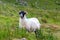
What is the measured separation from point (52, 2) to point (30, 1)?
10007 millimetres

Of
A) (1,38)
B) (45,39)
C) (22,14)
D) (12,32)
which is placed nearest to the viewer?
(1,38)

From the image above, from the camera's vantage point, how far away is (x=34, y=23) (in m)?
19.4

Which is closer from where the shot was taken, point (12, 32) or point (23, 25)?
point (12, 32)

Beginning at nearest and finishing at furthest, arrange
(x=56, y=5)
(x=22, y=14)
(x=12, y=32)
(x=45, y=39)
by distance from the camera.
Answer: (x=12, y=32) → (x=45, y=39) → (x=22, y=14) → (x=56, y=5)

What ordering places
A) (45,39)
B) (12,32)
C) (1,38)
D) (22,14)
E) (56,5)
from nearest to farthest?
1. (1,38)
2. (12,32)
3. (45,39)
4. (22,14)
5. (56,5)

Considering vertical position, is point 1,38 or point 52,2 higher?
point 1,38

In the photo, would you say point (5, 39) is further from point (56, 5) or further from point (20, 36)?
point (56, 5)

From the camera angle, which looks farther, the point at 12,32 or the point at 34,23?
the point at 34,23

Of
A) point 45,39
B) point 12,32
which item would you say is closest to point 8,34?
point 12,32

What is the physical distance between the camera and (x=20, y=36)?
1554 cm

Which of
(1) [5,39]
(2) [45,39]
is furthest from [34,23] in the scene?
(1) [5,39]

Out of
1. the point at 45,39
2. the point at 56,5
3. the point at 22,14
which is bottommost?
the point at 56,5

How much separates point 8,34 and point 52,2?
101 m

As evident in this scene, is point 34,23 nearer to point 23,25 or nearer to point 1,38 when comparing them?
point 23,25
